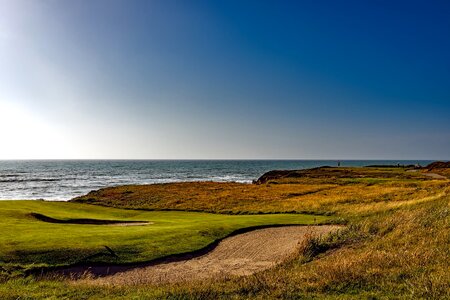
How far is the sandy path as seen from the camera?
14609 mm

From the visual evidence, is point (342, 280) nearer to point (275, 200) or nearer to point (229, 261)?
point (229, 261)

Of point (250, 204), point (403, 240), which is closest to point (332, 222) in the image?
point (403, 240)

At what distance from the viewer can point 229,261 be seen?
17234mm

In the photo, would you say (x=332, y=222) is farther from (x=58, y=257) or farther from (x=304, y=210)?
(x=58, y=257)

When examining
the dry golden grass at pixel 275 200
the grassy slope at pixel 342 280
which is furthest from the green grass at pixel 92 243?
the dry golden grass at pixel 275 200

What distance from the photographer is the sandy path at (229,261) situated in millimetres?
14609

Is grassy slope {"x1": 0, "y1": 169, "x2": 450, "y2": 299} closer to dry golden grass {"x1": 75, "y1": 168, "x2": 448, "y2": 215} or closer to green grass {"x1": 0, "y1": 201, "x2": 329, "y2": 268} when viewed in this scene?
green grass {"x1": 0, "y1": 201, "x2": 329, "y2": 268}

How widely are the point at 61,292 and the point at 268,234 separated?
14.7 m

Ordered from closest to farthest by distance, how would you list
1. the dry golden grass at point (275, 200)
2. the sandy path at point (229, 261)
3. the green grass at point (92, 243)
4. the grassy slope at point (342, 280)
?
1. the grassy slope at point (342, 280)
2. the sandy path at point (229, 261)
3. the green grass at point (92, 243)
4. the dry golden grass at point (275, 200)

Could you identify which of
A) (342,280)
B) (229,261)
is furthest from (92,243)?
(342,280)

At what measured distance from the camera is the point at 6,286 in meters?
11.4

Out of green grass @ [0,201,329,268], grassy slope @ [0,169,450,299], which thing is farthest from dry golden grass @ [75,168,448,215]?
grassy slope @ [0,169,450,299]

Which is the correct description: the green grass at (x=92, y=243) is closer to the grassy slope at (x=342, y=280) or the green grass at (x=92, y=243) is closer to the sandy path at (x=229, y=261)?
the sandy path at (x=229, y=261)

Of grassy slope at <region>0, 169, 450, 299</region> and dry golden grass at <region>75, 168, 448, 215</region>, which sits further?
dry golden grass at <region>75, 168, 448, 215</region>
